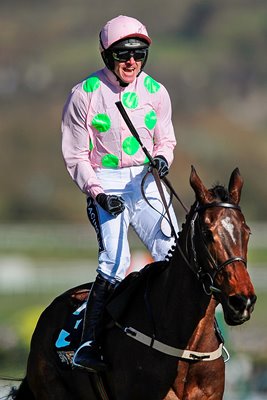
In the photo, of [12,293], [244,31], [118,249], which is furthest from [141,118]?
[244,31]

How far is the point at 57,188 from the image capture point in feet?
201

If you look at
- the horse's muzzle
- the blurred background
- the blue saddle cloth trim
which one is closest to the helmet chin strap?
the blue saddle cloth trim

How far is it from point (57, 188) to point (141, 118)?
53.5 meters

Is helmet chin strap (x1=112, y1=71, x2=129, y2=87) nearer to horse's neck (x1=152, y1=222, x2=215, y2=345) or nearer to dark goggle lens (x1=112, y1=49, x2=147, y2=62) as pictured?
dark goggle lens (x1=112, y1=49, x2=147, y2=62)

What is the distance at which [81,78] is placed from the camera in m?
67.0

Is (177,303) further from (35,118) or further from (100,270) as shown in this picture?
(35,118)

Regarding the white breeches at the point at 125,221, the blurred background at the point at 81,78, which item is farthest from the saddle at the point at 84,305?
the blurred background at the point at 81,78

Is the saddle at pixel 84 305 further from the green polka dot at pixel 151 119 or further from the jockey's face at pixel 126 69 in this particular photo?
the jockey's face at pixel 126 69

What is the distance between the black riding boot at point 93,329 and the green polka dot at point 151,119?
3.26 ft

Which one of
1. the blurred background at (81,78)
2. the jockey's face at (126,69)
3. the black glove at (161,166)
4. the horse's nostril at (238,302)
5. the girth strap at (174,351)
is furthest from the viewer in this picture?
the blurred background at (81,78)

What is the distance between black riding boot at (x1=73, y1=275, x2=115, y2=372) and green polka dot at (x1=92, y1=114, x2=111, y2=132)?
911 mm

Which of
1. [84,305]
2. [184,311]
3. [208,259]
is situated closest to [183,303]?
[184,311]

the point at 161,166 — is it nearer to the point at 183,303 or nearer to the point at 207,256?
the point at 183,303

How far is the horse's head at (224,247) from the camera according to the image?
253 inches
